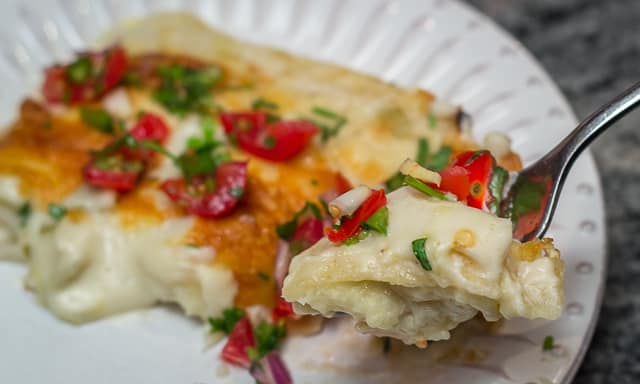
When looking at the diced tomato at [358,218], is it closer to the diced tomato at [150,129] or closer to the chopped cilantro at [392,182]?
the chopped cilantro at [392,182]

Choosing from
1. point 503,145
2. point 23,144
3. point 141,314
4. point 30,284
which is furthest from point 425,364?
point 23,144

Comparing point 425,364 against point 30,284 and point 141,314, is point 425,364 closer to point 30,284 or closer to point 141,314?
point 141,314

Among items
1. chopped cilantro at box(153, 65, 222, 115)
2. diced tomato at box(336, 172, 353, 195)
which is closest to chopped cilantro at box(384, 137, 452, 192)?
diced tomato at box(336, 172, 353, 195)

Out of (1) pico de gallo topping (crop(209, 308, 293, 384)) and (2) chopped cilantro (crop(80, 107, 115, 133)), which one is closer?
(1) pico de gallo topping (crop(209, 308, 293, 384))

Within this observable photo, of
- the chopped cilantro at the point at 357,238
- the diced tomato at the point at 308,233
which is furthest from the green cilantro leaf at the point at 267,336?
the chopped cilantro at the point at 357,238

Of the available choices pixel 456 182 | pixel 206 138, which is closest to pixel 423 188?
pixel 456 182

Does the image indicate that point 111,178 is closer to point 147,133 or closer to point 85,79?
Answer: point 147,133

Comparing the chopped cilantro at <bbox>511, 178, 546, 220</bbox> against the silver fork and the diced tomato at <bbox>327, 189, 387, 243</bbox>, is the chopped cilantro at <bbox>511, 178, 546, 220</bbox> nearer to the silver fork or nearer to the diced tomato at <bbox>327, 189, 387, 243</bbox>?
the silver fork
